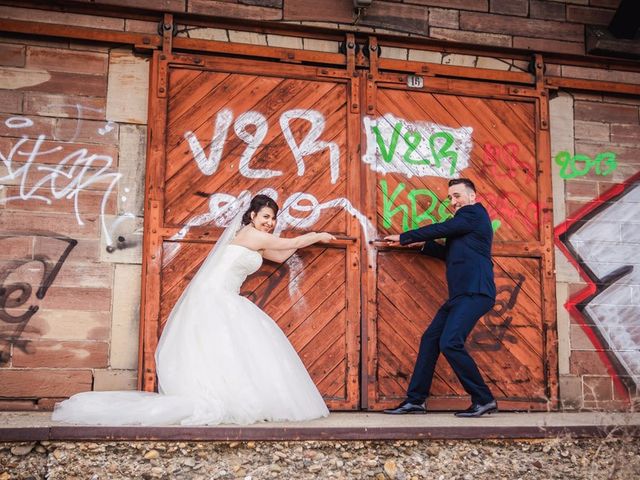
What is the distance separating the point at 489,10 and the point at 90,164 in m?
3.88

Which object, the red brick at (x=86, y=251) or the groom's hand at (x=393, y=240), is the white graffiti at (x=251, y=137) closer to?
the groom's hand at (x=393, y=240)

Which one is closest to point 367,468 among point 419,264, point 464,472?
point 464,472

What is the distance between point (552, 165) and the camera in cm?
713

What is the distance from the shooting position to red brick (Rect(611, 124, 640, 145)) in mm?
7324

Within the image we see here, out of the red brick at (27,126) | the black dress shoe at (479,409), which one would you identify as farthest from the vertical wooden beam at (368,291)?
the red brick at (27,126)

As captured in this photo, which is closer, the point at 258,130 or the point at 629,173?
the point at 258,130

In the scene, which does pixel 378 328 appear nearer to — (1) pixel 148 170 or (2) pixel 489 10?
(1) pixel 148 170

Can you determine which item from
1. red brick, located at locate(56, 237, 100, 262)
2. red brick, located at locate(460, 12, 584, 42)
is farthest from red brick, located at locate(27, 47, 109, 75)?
red brick, located at locate(460, 12, 584, 42)

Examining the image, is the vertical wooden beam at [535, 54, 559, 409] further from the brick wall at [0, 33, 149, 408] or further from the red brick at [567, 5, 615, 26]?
the brick wall at [0, 33, 149, 408]

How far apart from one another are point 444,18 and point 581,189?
204cm

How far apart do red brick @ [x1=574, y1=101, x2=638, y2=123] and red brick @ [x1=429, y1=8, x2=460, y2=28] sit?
1421 mm

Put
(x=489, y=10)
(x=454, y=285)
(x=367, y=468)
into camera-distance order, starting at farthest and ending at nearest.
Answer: (x=489, y=10) < (x=454, y=285) < (x=367, y=468)

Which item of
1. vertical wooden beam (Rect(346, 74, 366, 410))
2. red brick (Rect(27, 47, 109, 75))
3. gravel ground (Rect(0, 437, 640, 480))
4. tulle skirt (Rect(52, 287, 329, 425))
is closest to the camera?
gravel ground (Rect(0, 437, 640, 480))

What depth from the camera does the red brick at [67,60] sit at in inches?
250
